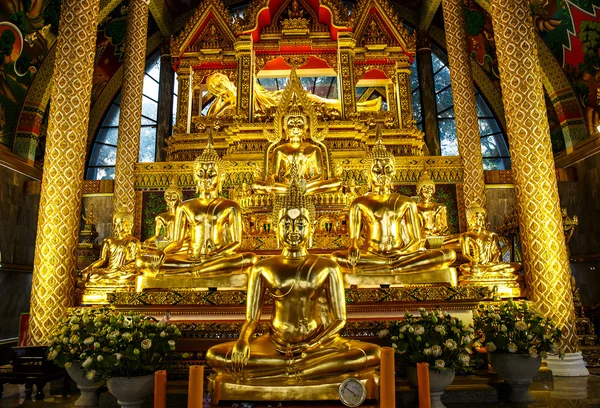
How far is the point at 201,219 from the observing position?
14.2ft

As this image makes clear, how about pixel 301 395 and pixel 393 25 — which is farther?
pixel 393 25

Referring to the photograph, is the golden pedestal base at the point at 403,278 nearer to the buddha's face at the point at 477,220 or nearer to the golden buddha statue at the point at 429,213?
the buddha's face at the point at 477,220

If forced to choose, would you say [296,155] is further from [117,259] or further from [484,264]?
[484,264]

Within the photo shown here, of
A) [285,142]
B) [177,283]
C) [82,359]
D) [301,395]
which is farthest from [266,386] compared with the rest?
[285,142]

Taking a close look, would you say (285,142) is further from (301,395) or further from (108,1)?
(108,1)

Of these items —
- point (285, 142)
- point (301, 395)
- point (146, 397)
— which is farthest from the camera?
point (285, 142)

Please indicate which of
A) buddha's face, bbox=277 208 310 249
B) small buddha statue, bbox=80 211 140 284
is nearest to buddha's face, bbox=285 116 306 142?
small buddha statue, bbox=80 211 140 284

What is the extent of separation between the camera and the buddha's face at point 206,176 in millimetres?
4566

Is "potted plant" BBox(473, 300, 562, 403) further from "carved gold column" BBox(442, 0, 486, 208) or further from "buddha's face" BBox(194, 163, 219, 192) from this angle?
"carved gold column" BBox(442, 0, 486, 208)

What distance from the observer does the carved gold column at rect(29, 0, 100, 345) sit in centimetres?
466

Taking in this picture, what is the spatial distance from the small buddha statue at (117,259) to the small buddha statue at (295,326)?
7.42ft

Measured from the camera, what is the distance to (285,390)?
252cm

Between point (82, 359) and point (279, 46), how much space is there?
7.32 metres

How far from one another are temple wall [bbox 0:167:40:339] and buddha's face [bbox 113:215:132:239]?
333 centimetres
